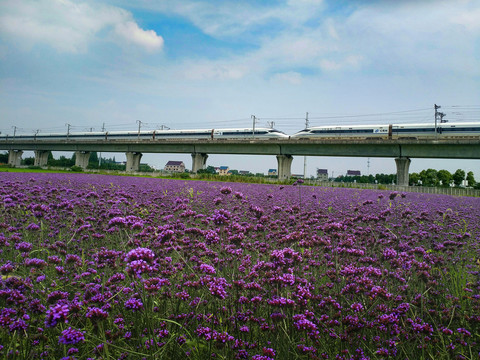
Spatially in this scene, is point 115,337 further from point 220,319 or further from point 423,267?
point 423,267

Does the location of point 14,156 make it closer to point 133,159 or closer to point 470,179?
point 133,159

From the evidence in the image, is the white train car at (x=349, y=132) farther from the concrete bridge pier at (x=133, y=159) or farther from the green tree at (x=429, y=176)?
the green tree at (x=429, y=176)

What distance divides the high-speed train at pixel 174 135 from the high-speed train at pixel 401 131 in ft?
28.0

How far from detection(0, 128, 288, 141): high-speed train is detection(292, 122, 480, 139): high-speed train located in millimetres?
8522

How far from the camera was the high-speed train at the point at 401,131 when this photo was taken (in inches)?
1484

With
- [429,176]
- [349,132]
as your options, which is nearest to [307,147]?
[349,132]

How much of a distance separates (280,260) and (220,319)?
28.1 inches

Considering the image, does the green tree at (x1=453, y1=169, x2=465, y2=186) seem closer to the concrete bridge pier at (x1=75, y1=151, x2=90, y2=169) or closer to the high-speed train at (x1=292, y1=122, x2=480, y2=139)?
the high-speed train at (x1=292, y1=122, x2=480, y2=139)

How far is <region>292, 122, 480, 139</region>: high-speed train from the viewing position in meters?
37.7

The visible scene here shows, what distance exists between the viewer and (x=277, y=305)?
6.54 ft

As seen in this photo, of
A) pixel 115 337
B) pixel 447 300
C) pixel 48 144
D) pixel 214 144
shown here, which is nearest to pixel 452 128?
pixel 214 144

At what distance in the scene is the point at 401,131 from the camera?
40750 mm

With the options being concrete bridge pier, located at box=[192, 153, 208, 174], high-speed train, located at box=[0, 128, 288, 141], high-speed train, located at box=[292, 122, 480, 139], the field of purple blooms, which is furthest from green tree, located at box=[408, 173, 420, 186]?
the field of purple blooms

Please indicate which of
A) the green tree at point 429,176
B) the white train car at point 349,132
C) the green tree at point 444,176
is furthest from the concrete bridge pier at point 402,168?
the green tree at point 429,176
